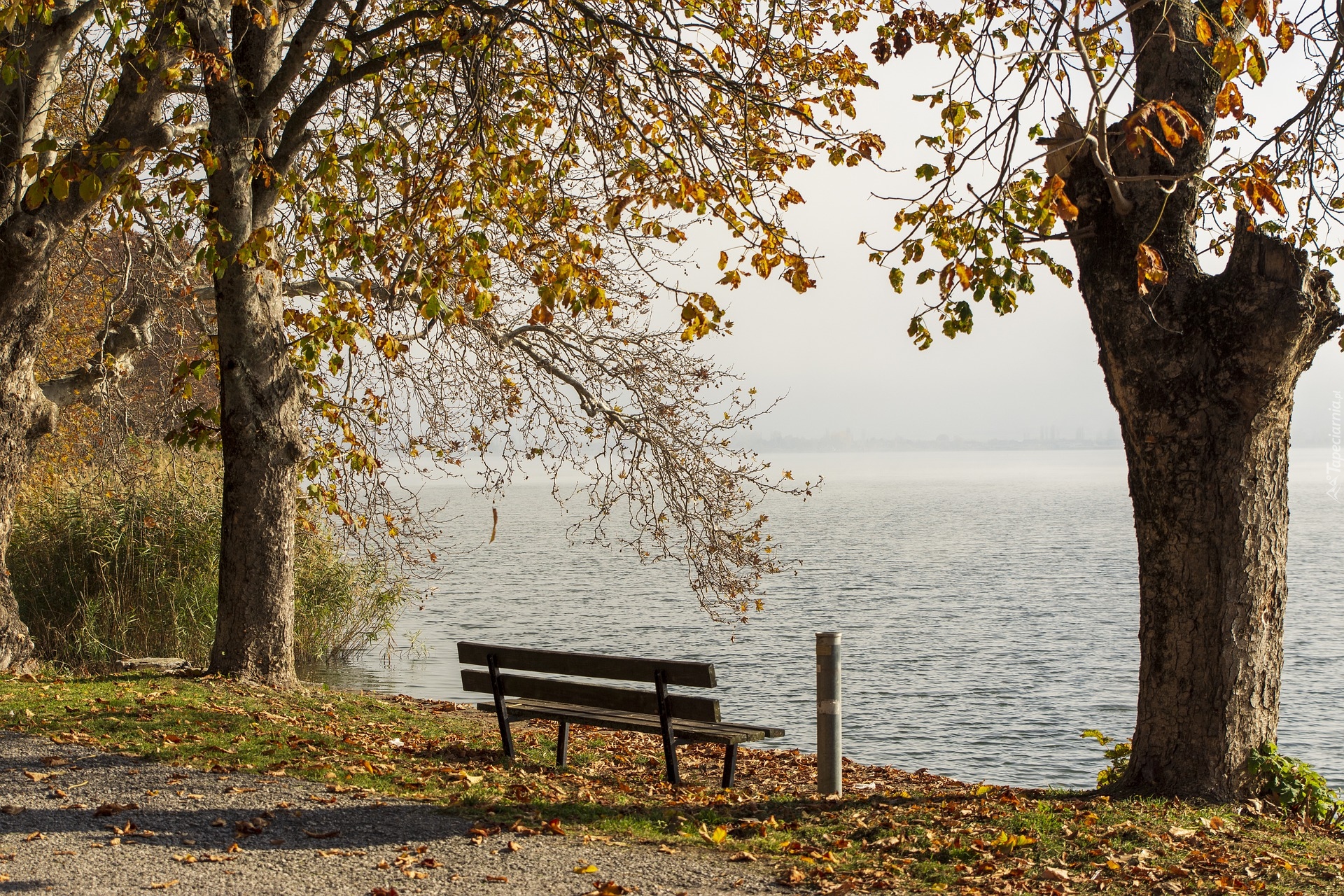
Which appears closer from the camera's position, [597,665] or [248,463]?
[597,665]

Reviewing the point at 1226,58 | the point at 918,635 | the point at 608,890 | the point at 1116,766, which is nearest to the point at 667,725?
the point at 608,890

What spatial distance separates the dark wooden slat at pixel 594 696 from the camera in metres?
7.28

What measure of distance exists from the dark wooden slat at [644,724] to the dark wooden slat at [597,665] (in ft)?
0.92

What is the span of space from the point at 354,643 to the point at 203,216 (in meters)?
9.27

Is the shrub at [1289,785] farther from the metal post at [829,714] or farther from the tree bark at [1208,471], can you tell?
the metal post at [829,714]

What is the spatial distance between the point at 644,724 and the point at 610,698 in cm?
29

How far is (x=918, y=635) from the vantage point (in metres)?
23.5

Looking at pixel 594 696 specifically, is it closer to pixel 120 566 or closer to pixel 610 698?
pixel 610 698

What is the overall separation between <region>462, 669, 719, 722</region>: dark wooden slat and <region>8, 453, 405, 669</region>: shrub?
6292mm

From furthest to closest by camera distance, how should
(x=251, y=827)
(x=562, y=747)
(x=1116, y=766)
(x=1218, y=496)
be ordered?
1. (x=1116, y=766)
2. (x=562, y=747)
3. (x=1218, y=496)
4. (x=251, y=827)

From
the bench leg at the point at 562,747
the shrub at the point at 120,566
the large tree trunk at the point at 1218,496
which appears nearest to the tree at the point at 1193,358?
the large tree trunk at the point at 1218,496

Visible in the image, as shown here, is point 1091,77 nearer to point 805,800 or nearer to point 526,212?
point 526,212

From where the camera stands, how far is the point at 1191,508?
7.38 metres

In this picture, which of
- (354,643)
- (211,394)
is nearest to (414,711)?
(354,643)
